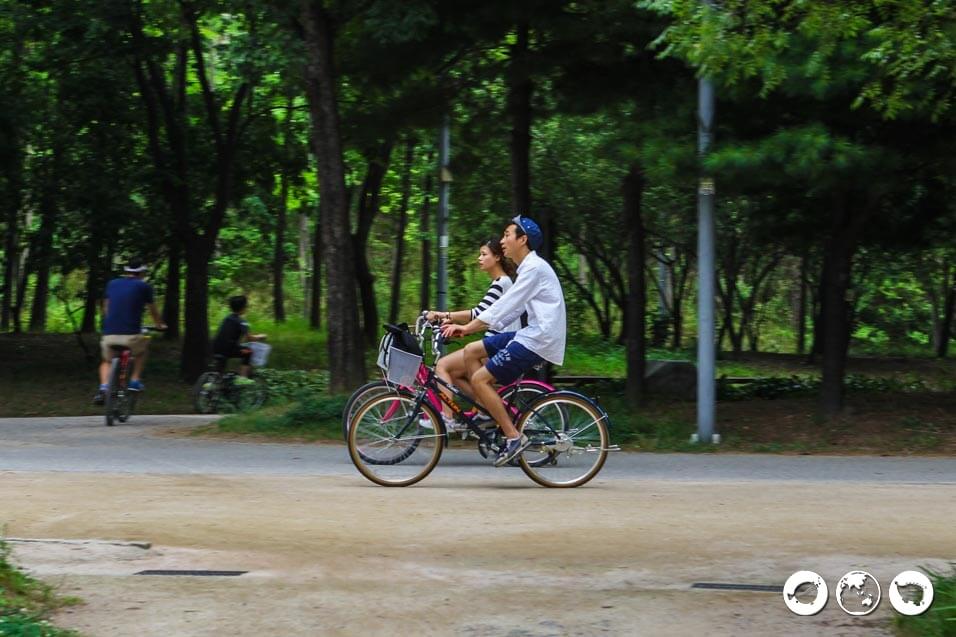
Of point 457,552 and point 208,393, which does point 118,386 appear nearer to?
point 208,393

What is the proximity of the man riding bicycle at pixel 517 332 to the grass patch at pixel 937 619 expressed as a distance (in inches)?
172

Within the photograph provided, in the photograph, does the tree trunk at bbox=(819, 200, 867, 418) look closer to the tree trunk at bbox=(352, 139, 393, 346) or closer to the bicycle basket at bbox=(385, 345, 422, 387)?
the bicycle basket at bbox=(385, 345, 422, 387)

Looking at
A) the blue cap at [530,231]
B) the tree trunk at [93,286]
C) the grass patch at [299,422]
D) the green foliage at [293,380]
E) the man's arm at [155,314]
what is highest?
the tree trunk at [93,286]

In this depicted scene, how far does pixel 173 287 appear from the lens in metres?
28.0

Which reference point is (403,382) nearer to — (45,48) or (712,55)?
(712,55)

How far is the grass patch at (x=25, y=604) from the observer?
17.7 feet

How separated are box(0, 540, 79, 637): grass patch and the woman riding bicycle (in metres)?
4.32

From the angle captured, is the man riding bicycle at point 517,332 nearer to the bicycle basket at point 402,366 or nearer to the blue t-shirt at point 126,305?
the bicycle basket at point 402,366

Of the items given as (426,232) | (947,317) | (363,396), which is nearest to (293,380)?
(426,232)

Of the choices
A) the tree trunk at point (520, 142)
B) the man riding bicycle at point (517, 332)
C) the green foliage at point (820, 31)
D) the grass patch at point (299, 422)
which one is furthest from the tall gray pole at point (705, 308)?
the man riding bicycle at point (517, 332)

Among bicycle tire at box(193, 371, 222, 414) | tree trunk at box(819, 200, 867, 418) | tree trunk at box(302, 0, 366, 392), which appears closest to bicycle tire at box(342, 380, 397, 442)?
tree trunk at box(302, 0, 366, 392)

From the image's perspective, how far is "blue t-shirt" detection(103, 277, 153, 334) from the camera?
640 inches

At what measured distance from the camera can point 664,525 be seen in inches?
325

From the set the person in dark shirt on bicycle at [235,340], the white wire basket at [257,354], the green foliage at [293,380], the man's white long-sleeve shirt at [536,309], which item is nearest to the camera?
the man's white long-sleeve shirt at [536,309]
